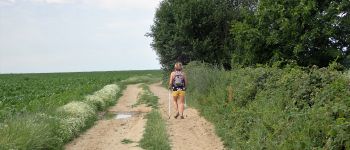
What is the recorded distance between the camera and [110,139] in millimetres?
13555

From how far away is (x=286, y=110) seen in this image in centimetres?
939

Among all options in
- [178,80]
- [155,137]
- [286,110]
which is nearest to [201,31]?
[178,80]

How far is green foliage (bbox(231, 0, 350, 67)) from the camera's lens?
27.7m

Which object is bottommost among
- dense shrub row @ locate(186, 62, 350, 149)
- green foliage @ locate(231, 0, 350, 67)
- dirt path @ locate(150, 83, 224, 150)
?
dirt path @ locate(150, 83, 224, 150)

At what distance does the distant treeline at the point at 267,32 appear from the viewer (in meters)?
27.9

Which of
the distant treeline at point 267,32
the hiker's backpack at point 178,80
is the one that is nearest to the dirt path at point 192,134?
the hiker's backpack at point 178,80

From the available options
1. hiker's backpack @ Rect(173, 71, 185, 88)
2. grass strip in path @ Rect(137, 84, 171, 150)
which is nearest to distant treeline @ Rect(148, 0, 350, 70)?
hiker's backpack @ Rect(173, 71, 185, 88)

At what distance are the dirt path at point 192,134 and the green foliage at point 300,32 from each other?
1271cm

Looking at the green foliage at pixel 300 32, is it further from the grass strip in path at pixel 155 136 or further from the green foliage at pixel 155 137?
the green foliage at pixel 155 137

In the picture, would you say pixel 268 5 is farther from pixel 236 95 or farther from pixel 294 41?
pixel 236 95

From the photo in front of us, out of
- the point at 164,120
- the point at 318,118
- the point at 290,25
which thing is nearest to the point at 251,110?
the point at 318,118

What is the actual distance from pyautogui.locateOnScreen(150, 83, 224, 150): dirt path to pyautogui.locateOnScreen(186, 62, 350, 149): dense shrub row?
32 cm

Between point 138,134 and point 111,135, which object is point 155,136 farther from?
point 111,135

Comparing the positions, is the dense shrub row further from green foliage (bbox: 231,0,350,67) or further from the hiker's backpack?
green foliage (bbox: 231,0,350,67)
